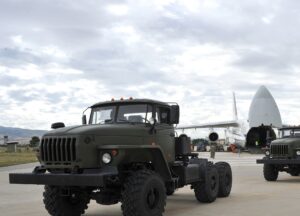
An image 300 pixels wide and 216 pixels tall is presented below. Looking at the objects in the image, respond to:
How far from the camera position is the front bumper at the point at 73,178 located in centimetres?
804

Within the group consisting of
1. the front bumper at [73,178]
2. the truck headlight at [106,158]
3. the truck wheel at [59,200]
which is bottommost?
the truck wheel at [59,200]

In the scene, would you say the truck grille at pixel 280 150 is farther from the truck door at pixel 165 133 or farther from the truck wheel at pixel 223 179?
the truck door at pixel 165 133

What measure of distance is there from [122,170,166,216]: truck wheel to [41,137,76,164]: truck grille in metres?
1.05

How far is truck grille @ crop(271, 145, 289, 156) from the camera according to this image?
1760 cm

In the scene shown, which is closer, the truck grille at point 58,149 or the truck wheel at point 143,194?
the truck wheel at point 143,194

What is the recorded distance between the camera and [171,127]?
1040 centimetres

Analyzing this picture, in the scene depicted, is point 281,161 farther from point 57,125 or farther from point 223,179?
point 57,125

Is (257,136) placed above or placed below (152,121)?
above

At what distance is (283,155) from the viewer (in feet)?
57.9

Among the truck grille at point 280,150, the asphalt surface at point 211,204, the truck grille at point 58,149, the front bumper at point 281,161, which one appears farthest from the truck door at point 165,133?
the truck grille at point 280,150

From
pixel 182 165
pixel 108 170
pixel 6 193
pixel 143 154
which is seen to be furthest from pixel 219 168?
pixel 6 193

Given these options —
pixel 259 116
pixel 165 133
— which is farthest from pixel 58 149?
pixel 259 116

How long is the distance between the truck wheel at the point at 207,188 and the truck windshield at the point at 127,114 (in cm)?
254

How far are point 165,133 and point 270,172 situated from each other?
29.7 feet
